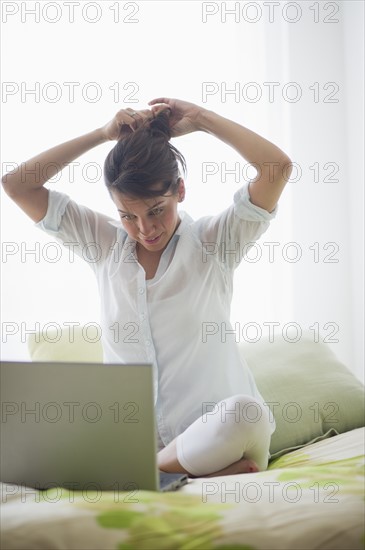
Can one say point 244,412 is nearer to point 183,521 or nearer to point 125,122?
point 183,521

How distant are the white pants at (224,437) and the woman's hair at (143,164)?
51 centimetres

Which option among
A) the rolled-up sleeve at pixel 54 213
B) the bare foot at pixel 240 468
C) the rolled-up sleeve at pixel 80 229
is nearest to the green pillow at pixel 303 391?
the bare foot at pixel 240 468

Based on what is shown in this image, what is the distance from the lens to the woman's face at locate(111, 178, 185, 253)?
159 cm

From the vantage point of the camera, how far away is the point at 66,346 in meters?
1.99

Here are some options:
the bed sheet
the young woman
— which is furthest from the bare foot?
the bed sheet

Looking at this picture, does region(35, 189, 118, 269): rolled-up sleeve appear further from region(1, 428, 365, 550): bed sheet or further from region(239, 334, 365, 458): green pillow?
region(1, 428, 365, 550): bed sheet

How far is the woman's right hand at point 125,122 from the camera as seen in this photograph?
65.4 inches

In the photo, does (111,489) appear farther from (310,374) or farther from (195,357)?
(310,374)

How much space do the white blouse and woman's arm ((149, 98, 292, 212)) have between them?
1.5 inches

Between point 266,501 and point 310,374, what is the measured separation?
3.23 ft

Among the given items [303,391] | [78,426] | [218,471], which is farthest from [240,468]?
[303,391]

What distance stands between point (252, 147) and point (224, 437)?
676 mm

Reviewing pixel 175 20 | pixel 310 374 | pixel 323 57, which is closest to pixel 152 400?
pixel 310 374

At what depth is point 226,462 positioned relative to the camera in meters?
1.38
